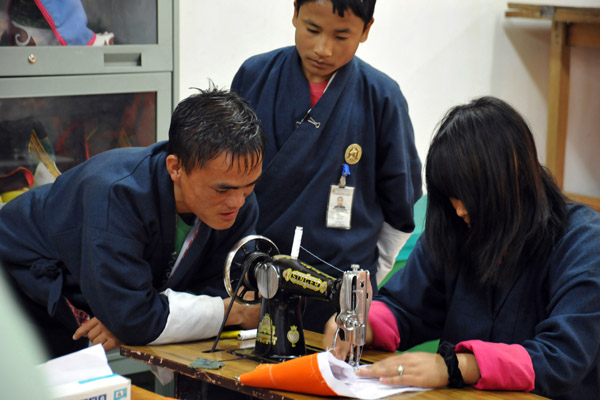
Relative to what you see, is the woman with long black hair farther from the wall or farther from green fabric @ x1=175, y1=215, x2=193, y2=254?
the wall

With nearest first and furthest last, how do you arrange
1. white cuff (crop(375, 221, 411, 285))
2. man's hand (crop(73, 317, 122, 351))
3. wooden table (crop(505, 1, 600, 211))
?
man's hand (crop(73, 317, 122, 351)) → white cuff (crop(375, 221, 411, 285)) → wooden table (crop(505, 1, 600, 211))

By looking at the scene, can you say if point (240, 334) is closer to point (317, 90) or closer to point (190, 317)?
point (190, 317)

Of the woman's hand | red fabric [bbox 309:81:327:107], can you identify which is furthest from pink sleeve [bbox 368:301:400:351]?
red fabric [bbox 309:81:327:107]

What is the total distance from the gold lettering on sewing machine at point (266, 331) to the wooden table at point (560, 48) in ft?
10.1

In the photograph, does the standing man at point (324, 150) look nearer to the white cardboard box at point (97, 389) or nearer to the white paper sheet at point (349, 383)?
the white paper sheet at point (349, 383)

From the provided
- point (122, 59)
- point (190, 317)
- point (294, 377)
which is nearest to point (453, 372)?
point (294, 377)

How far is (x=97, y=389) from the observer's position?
0.97 meters

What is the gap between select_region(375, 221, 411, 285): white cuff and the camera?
7.21 ft

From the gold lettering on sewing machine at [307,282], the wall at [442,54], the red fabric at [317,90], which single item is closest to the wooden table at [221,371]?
the gold lettering on sewing machine at [307,282]

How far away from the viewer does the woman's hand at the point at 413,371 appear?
4.56 feet

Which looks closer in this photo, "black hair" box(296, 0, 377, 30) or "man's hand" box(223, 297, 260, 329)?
"man's hand" box(223, 297, 260, 329)

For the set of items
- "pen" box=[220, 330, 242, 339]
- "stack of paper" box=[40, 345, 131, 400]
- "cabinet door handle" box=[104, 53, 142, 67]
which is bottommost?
"pen" box=[220, 330, 242, 339]

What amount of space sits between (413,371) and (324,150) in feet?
2.58

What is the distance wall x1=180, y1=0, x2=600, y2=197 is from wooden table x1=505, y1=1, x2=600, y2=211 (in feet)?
0.50
